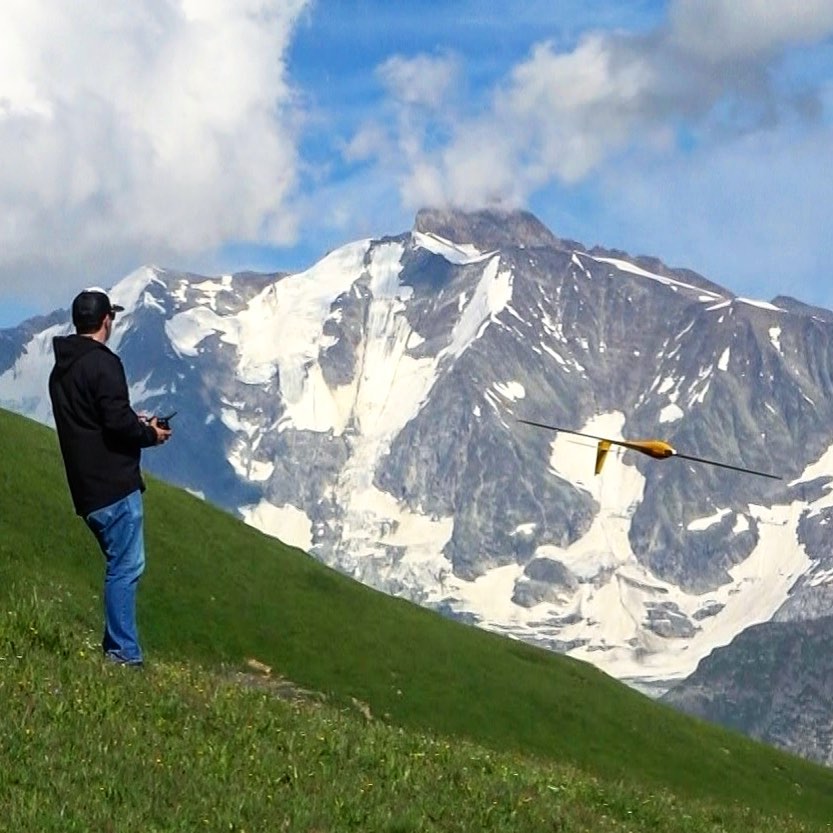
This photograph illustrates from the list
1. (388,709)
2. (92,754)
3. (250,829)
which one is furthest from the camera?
(388,709)

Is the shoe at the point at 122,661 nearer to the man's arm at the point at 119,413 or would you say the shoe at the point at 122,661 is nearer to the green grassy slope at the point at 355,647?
the man's arm at the point at 119,413

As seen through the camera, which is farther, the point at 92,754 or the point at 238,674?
the point at 238,674

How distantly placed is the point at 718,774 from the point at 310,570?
72.2 feet

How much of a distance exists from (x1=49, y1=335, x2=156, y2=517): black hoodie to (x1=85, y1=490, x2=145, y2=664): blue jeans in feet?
0.53

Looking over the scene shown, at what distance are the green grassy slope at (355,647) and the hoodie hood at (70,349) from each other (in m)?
32.3

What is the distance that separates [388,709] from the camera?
61.0m

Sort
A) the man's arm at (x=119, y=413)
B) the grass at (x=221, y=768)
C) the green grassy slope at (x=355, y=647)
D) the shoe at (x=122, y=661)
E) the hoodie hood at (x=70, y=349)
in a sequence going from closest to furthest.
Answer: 1. the grass at (x=221, y=768)
2. the man's arm at (x=119, y=413)
3. the hoodie hood at (x=70, y=349)
4. the shoe at (x=122, y=661)
5. the green grassy slope at (x=355, y=647)

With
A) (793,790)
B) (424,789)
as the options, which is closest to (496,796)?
(424,789)

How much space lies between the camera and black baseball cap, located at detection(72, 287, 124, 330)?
17891mm

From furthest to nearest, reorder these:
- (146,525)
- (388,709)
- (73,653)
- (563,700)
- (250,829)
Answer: (563,700) < (146,525) < (388,709) < (73,653) < (250,829)

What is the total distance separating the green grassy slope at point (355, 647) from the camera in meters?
59.0

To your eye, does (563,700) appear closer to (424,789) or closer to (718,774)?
(718,774)

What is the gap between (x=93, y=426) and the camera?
17.9 metres

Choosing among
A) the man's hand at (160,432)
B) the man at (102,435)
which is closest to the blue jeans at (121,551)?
the man at (102,435)
